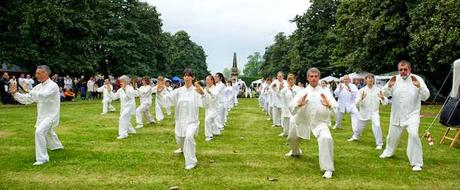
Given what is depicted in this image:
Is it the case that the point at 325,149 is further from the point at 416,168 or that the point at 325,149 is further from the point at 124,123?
the point at 124,123

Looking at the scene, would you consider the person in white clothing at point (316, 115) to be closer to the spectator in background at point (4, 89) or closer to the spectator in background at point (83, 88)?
the spectator in background at point (4, 89)

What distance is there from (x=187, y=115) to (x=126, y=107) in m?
5.55

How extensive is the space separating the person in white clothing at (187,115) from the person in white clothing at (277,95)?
6.18 m

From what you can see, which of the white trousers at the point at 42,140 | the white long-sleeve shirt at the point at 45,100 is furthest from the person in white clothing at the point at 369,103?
the white trousers at the point at 42,140

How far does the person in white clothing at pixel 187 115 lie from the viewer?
383 inches

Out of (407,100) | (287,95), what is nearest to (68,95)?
(287,95)

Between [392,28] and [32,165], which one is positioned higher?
[392,28]

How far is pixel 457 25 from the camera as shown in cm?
2628

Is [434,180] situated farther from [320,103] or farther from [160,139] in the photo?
[160,139]

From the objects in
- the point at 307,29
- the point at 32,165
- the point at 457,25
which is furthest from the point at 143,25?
the point at 32,165

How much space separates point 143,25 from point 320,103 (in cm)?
5097

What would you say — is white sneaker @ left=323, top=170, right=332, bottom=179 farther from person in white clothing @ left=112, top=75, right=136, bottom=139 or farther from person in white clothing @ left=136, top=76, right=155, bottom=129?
person in white clothing @ left=136, top=76, right=155, bottom=129

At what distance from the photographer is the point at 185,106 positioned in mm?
10211

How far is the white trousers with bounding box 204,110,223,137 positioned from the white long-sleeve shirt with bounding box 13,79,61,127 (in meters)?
5.08
